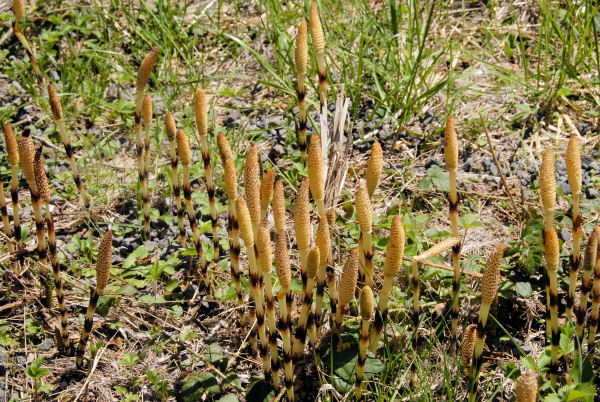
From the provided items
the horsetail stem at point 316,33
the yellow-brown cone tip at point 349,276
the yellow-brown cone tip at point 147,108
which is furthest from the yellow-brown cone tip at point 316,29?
the yellow-brown cone tip at point 349,276

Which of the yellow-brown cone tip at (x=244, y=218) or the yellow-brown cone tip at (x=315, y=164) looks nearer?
the yellow-brown cone tip at (x=244, y=218)

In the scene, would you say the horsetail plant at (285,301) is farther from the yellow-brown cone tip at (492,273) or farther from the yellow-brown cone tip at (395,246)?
the yellow-brown cone tip at (492,273)

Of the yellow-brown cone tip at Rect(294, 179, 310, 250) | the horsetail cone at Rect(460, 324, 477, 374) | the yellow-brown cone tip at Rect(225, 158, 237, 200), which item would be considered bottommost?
the horsetail cone at Rect(460, 324, 477, 374)

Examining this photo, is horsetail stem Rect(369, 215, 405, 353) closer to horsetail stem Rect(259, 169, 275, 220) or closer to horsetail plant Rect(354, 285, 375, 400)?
horsetail plant Rect(354, 285, 375, 400)

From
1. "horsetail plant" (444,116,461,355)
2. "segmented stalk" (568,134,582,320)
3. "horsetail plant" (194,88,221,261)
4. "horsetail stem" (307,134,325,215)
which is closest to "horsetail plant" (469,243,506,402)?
"horsetail plant" (444,116,461,355)

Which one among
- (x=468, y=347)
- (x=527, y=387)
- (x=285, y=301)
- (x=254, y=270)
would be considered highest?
(x=254, y=270)

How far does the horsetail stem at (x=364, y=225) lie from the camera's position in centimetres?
201

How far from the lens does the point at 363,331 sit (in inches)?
82.0

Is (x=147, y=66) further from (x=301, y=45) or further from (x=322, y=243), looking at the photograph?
(x=322, y=243)

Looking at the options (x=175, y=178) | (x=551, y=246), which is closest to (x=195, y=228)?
(x=175, y=178)

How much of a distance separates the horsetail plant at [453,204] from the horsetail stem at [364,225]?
32 cm

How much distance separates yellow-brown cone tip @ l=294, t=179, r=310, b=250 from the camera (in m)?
1.93

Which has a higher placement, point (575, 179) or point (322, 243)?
point (575, 179)

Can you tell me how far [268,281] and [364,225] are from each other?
0.36 m
